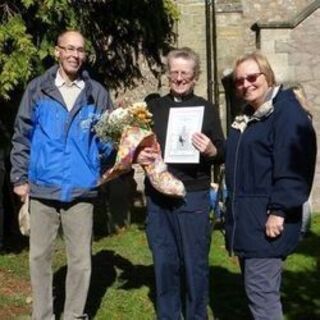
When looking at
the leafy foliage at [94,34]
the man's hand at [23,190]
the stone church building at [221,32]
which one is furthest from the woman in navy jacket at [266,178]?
the stone church building at [221,32]

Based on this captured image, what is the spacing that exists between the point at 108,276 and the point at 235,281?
48.9 inches

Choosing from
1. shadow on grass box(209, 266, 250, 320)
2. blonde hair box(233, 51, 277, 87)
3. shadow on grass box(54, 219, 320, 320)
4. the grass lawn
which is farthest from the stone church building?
blonde hair box(233, 51, 277, 87)

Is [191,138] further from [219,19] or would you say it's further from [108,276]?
[219,19]

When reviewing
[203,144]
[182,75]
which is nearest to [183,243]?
[203,144]

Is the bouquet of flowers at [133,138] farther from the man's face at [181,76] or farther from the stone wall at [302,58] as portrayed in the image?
the stone wall at [302,58]

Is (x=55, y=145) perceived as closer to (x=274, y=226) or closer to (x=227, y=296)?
(x=274, y=226)

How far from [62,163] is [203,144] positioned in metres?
1.02

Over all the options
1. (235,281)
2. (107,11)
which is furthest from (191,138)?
(107,11)

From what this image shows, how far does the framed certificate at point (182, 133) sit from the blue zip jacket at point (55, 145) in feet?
1.50

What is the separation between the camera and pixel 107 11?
363 inches

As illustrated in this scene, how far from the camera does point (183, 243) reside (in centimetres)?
525

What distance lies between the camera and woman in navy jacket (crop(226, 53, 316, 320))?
4.27 metres

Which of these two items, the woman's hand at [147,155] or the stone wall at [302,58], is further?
the stone wall at [302,58]

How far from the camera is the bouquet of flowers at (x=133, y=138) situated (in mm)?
5043
